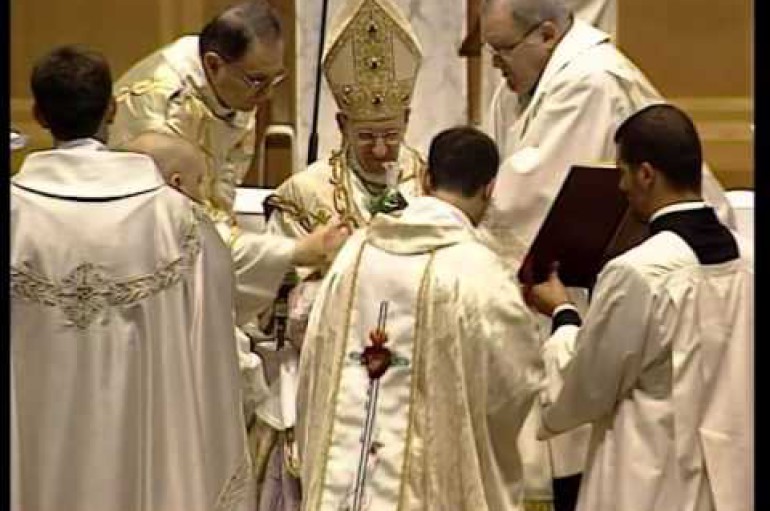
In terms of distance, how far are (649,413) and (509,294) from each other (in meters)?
0.40

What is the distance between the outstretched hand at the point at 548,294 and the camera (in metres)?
5.09

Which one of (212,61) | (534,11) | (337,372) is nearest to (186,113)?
(212,61)

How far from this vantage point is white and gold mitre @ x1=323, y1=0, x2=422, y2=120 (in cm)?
573

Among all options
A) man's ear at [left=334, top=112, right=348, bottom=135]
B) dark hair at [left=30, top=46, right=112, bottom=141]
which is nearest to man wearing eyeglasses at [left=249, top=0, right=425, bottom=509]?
man's ear at [left=334, top=112, right=348, bottom=135]

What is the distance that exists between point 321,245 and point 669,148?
1.03 meters

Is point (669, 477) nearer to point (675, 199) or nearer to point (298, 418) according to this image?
point (675, 199)

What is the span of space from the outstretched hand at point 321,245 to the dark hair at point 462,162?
54 cm

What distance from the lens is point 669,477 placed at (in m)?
4.73

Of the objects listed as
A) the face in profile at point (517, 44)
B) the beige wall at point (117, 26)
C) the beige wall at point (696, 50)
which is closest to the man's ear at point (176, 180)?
the face in profile at point (517, 44)

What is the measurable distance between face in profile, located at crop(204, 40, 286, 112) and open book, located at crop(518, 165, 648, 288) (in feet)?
2.99

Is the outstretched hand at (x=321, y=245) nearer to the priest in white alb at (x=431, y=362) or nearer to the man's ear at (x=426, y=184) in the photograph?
the man's ear at (x=426, y=184)

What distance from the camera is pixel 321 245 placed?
539 centimetres

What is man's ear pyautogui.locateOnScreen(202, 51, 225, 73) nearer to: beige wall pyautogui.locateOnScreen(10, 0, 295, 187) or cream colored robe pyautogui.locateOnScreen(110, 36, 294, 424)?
cream colored robe pyautogui.locateOnScreen(110, 36, 294, 424)

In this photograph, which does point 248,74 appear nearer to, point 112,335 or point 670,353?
point 112,335
